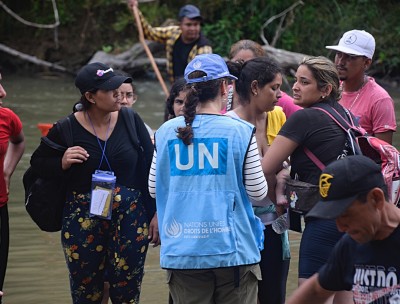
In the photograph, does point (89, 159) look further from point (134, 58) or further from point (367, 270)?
point (134, 58)

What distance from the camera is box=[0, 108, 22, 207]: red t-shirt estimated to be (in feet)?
19.8

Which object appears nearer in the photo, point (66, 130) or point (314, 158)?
point (314, 158)

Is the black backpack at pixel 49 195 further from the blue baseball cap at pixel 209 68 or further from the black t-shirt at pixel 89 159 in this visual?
the blue baseball cap at pixel 209 68

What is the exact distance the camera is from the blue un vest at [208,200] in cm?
455

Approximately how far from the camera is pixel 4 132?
20.0ft

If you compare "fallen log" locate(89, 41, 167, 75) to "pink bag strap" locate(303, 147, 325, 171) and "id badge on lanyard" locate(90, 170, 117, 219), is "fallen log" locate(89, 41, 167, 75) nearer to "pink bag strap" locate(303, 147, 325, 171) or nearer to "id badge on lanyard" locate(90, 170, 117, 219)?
"id badge on lanyard" locate(90, 170, 117, 219)

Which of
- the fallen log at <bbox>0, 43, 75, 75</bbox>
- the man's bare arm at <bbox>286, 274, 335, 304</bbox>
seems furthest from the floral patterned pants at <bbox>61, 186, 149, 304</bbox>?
the fallen log at <bbox>0, 43, 75, 75</bbox>

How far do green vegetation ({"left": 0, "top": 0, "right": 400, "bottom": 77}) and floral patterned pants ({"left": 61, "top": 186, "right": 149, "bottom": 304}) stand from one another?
1323cm

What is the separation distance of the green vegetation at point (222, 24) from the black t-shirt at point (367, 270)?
15071 mm

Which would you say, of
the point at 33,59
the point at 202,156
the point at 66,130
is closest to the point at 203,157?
the point at 202,156

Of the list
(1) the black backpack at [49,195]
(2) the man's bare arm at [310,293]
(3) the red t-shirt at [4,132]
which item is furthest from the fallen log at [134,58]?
(2) the man's bare arm at [310,293]

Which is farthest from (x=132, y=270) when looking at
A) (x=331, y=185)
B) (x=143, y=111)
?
(x=143, y=111)

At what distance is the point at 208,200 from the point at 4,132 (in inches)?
80.2

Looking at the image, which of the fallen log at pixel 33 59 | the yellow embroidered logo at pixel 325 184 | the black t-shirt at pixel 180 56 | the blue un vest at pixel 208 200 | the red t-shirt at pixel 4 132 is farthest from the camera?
the fallen log at pixel 33 59
